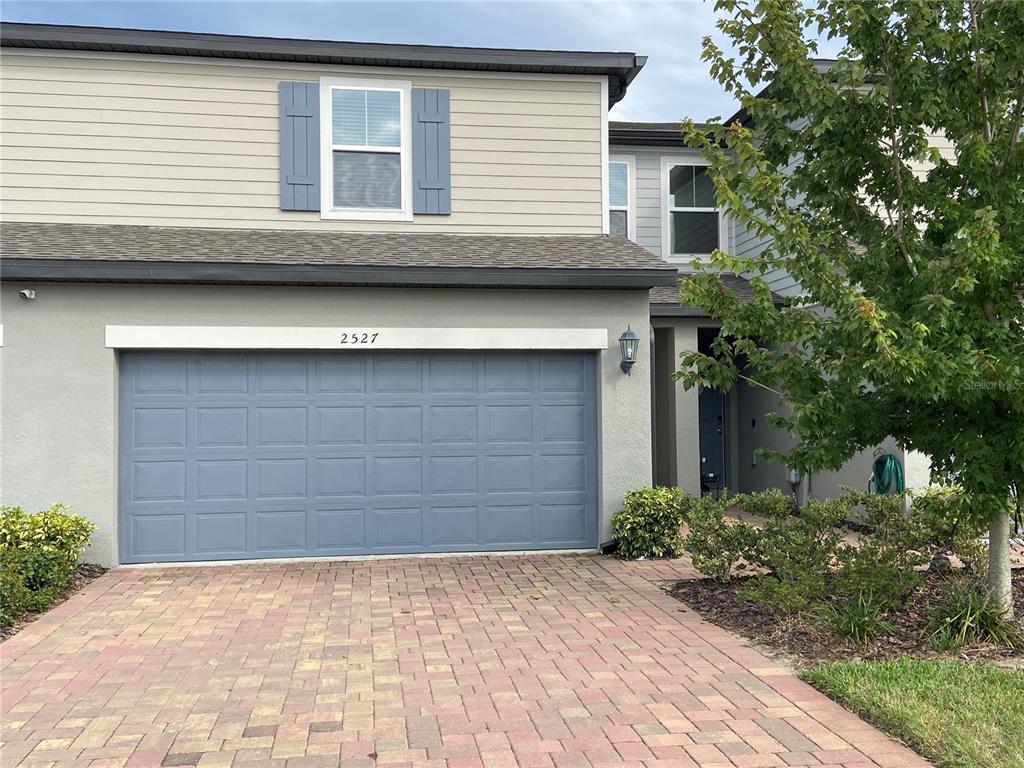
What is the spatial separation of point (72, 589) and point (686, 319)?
8968 mm

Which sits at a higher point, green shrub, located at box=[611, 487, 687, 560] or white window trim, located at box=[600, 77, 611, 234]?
white window trim, located at box=[600, 77, 611, 234]

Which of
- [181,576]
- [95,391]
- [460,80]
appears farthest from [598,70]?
[181,576]

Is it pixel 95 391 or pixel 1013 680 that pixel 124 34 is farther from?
pixel 1013 680

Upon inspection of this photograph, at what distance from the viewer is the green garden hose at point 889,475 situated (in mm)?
10820

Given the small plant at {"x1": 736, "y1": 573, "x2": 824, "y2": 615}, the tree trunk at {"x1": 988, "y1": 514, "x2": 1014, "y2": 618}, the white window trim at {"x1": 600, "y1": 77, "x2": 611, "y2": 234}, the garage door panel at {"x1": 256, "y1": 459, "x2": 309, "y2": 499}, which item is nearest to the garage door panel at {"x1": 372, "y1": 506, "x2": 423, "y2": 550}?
the garage door panel at {"x1": 256, "y1": 459, "x2": 309, "y2": 499}

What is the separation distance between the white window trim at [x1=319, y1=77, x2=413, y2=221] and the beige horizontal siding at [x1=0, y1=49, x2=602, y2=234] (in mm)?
108

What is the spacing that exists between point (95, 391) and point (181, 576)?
7.12 ft

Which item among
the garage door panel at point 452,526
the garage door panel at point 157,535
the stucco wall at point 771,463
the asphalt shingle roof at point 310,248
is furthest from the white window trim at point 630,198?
the garage door panel at point 157,535

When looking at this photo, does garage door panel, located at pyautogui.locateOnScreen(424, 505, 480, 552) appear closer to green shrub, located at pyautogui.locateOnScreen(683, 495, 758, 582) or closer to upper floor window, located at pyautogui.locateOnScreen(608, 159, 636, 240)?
green shrub, located at pyautogui.locateOnScreen(683, 495, 758, 582)

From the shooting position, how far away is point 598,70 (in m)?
10.2

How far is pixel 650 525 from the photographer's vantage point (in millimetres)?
9195

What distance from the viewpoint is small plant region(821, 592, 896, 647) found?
5859 millimetres

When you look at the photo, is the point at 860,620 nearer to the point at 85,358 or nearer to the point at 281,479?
the point at 281,479

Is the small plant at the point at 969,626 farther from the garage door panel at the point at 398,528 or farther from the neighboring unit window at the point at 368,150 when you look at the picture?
the neighboring unit window at the point at 368,150
